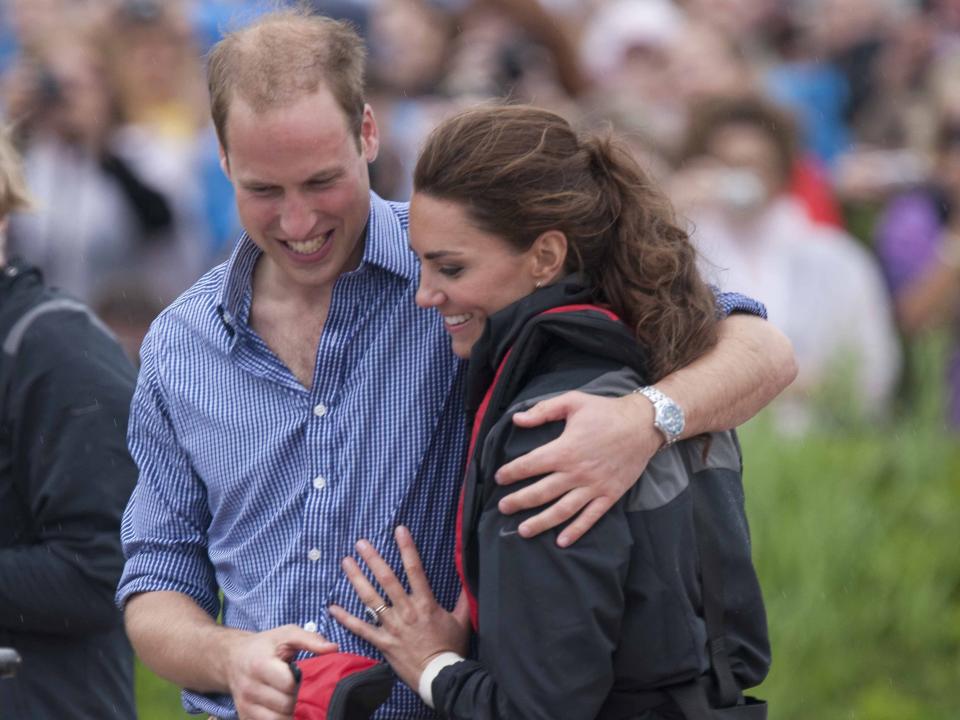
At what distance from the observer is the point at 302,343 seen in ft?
10.6

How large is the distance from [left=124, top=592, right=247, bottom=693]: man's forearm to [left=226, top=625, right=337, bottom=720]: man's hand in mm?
64

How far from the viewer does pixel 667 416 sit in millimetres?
2834

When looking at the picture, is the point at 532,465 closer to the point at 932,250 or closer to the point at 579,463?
the point at 579,463

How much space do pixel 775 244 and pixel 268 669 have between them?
4938 millimetres

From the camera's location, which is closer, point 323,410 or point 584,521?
point 584,521

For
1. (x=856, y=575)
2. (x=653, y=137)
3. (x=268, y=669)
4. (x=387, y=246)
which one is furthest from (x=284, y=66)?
(x=653, y=137)

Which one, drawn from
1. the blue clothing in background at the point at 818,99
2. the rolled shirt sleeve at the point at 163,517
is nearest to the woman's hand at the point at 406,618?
the rolled shirt sleeve at the point at 163,517

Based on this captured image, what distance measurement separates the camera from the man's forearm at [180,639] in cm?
303

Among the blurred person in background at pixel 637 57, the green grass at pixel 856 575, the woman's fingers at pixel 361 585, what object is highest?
the woman's fingers at pixel 361 585

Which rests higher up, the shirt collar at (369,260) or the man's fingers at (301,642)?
the shirt collar at (369,260)

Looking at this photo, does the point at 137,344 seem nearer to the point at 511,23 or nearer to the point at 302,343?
the point at 511,23

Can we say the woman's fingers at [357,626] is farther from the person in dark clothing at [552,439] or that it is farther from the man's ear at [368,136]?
the man's ear at [368,136]

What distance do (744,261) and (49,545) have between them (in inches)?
174

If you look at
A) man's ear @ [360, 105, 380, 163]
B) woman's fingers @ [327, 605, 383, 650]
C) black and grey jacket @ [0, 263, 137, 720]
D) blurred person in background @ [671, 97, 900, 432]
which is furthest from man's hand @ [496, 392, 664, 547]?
blurred person in background @ [671, 97, 900, 432]
